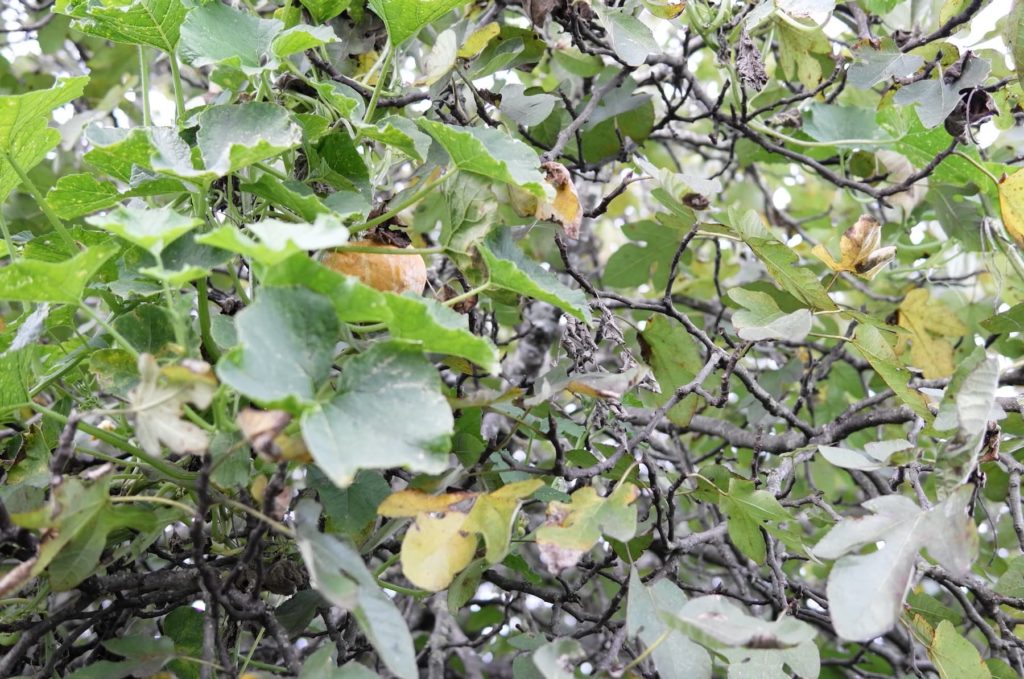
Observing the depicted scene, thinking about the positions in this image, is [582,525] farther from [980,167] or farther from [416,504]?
[980,167]

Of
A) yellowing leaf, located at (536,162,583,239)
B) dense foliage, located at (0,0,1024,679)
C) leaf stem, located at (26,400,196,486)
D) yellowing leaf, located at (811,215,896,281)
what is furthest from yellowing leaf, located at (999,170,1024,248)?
leaf stem, located at (26,400,196,486)

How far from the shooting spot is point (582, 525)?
674 mm

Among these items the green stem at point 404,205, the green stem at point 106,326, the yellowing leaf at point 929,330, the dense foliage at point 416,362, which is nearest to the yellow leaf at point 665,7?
the dense foliage at point 416,362

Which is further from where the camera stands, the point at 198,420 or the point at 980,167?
the point at 980,167

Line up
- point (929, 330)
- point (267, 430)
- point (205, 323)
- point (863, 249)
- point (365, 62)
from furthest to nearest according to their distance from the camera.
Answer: point (929, 330) < point (365, 62) < point (863, 249) < point (205, 323) < point (267, 430)

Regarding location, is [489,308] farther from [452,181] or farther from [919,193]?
[919,193]

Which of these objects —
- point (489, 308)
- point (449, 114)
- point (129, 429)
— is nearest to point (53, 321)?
point (129, 429)

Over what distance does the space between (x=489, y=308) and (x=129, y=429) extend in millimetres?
670

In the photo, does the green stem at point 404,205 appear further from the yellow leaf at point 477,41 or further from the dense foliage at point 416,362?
the yellow leaf at point 477,41

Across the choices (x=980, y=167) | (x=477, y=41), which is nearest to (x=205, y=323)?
(x=477, y=41)

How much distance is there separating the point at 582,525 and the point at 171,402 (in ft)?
1.11

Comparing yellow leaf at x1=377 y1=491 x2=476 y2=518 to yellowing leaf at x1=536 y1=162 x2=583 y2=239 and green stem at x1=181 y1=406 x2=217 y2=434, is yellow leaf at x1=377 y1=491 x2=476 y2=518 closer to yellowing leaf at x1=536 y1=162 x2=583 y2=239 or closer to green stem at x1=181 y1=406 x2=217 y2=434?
green stem at x1=181 y1=406 x2=217 y2=434

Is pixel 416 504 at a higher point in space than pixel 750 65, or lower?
lower

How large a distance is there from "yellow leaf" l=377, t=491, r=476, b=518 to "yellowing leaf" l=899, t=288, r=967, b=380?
87 centimetres
